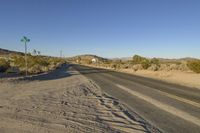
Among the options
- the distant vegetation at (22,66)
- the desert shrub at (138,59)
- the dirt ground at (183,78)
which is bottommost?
the dirt ground at (183,78)

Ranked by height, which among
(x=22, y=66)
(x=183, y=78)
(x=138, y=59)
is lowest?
(x=183, y=78)

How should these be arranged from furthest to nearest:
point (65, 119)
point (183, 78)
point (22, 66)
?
point (22, 66), point (183, 78), point (65, 119)

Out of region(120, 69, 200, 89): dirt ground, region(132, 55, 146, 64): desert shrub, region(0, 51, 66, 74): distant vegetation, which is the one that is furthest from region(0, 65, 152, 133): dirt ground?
region(132, 55, 146, 64): desert shrub

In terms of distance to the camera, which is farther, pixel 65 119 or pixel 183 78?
pixel 183 78

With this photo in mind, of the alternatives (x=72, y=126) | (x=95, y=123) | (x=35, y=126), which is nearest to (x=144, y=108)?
(x=95, y=123)

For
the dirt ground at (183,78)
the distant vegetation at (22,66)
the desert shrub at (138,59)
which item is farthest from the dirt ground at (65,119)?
the desert shrub at (138,59)

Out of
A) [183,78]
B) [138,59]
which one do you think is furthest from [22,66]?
[138,59]

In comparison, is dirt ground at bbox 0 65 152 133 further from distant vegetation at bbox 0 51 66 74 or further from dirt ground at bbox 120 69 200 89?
distant vegetation at bbox 0 51 66 74

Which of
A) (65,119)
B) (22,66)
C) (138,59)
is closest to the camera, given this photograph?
(65,119)

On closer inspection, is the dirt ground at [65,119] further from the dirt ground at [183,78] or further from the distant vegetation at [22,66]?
the distant vegetation at [22,66]

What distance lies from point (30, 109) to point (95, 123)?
3.63 m

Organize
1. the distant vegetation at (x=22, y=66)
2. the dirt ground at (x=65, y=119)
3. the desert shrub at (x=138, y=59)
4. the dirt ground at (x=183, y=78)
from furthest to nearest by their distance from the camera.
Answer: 1. the desert shrub at (x=138, y=59)
2. the distant vegetation at (x=22, y=66)
3. the dirt ground at (x=183, y=78)
4. the dirt ground at (x=65, y=119)

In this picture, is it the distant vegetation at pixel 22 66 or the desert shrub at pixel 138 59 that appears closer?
the distant vegetation at pixel 22 66

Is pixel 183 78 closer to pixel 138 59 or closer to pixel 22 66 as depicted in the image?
pixel 22 66
